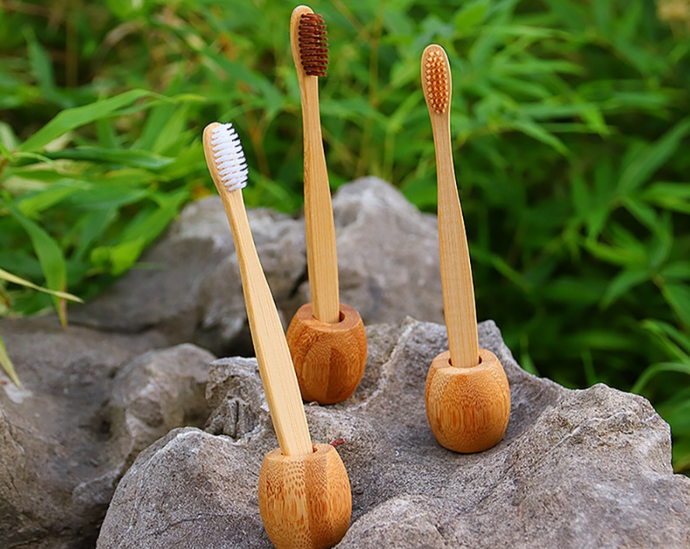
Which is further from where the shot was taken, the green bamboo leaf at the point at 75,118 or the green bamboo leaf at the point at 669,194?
the green bamboo leaf at the point at 669,194

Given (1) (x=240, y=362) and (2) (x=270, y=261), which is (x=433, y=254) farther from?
(1) (x=240, y=362)

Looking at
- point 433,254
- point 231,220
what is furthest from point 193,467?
point 433,254

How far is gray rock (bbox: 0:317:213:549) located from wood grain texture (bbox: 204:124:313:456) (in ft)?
0.95

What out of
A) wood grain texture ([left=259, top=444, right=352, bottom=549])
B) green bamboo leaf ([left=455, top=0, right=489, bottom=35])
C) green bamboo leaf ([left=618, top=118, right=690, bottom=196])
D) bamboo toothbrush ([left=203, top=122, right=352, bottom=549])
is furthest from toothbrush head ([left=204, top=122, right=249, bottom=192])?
green bamboo leaf ([left=618, top=118, right=690, bottom=196])

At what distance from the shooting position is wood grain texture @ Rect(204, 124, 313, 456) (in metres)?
0.56

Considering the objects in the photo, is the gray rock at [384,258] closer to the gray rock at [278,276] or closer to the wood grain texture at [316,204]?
the gray rock at [278,276]

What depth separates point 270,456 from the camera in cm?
57

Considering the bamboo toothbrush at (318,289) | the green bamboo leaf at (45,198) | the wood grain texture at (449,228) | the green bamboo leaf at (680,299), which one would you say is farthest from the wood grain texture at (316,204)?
the green bamboo leaf at (680,299)

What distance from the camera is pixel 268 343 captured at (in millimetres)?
A: 566

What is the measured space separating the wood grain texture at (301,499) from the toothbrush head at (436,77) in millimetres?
297

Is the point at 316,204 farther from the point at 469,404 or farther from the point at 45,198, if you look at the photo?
the point at 45,198

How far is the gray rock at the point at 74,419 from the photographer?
728mm

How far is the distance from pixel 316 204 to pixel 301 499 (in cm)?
26

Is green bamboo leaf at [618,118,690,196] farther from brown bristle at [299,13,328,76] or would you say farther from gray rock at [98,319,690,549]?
brown bristle at [299,13,328,76]
